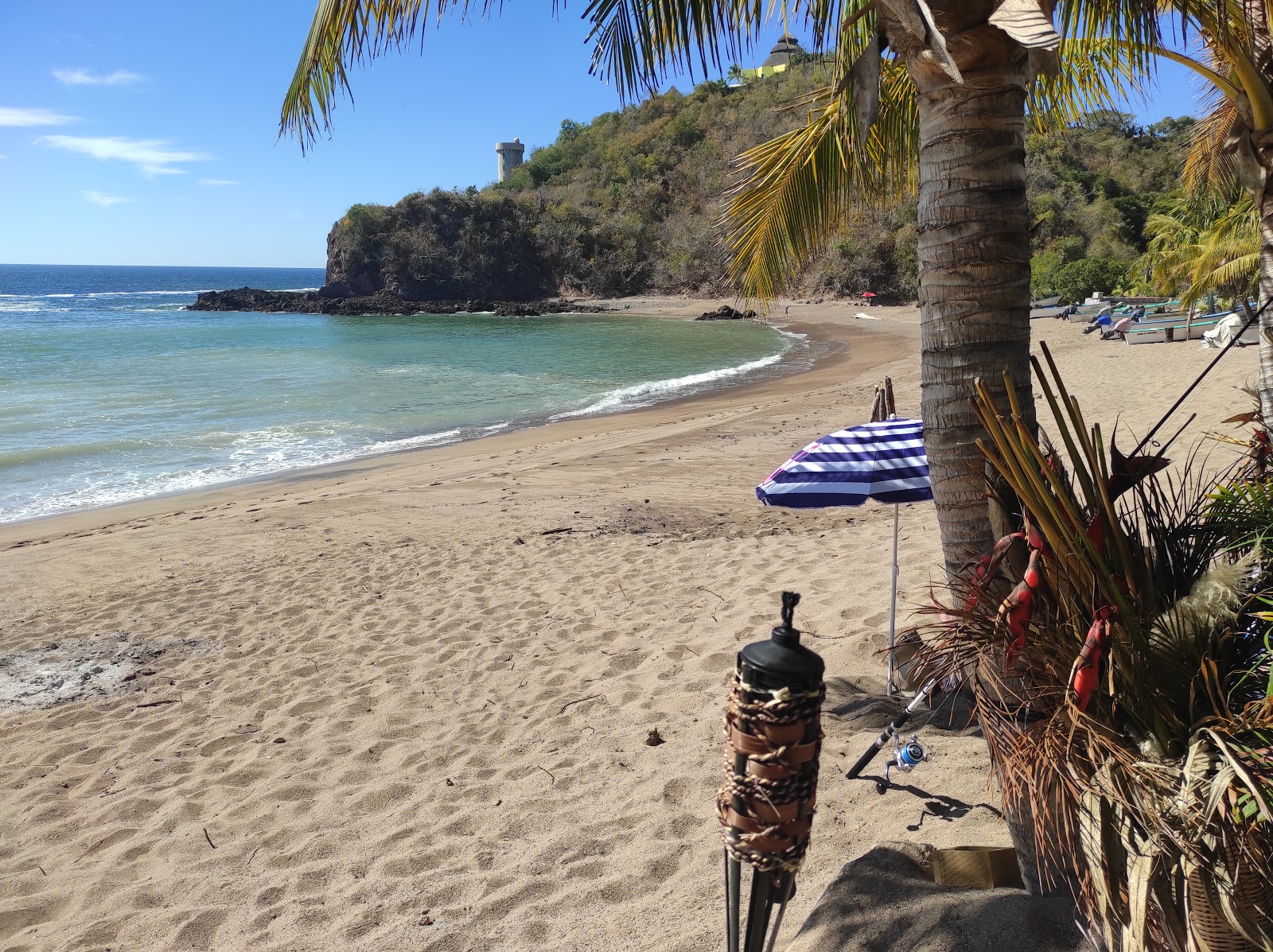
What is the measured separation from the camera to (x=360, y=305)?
66.7m

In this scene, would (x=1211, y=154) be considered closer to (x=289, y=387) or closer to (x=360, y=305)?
(x=289, y=387)

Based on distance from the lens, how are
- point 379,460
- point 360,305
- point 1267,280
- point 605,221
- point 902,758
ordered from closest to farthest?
point 902,758, point 1267,280, point 379,460, point 360,305, point 605,221

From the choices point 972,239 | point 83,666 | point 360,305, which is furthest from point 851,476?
point 360,305

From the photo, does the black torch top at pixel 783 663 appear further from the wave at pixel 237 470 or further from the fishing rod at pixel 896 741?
the wave at pixel 237 470

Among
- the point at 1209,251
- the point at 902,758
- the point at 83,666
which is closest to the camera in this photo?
the point at 902,758

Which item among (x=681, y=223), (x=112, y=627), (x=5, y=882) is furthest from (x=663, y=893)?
(x=681, y=223)

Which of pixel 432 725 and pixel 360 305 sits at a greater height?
pixel 360 305

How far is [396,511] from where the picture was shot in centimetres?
975

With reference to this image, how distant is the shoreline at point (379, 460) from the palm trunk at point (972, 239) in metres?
10.9

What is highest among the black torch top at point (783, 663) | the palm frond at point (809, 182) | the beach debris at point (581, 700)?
the palm frond at point (809, 182)

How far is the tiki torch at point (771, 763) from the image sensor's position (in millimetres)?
1516

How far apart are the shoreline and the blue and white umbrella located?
985cm

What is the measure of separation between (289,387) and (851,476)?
24265mm

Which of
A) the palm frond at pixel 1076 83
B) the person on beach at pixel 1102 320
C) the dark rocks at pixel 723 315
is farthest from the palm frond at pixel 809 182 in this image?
the dark rocks at pixel 723 315
